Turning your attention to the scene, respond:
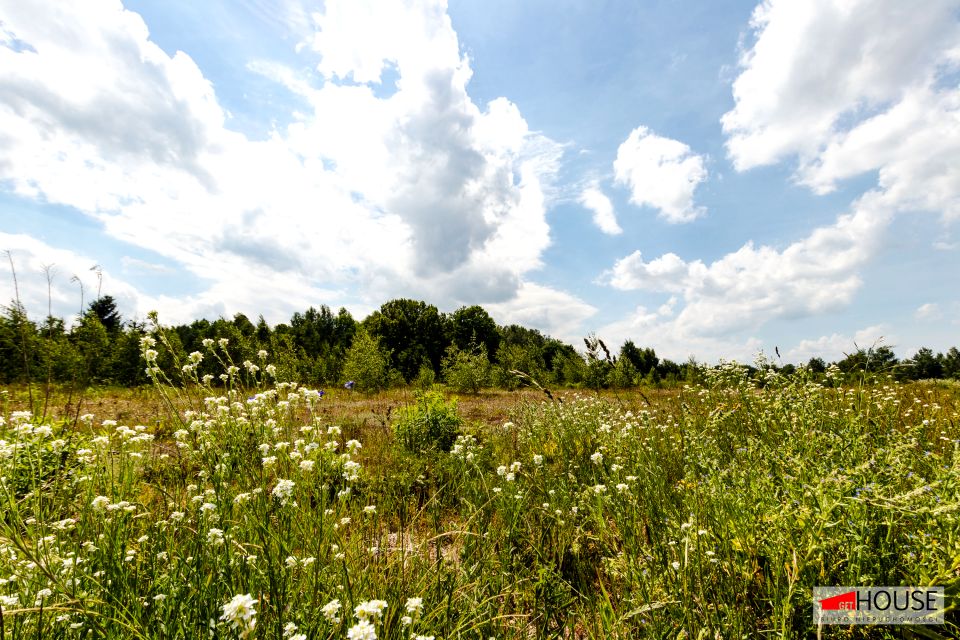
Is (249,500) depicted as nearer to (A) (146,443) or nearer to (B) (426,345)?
(A) (146,443)

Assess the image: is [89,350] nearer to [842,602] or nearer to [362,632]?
[362,632]

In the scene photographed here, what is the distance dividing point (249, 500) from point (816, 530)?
2.91m

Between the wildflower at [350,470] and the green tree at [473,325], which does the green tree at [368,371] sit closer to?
the wildflower at [350,470]

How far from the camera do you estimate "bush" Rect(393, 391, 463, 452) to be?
6.48m

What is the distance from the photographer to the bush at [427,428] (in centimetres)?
648

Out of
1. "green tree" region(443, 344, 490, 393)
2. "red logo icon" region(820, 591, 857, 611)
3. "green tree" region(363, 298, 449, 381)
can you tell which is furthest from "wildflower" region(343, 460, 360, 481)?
"green tree" region(363, 298, 449, 381)

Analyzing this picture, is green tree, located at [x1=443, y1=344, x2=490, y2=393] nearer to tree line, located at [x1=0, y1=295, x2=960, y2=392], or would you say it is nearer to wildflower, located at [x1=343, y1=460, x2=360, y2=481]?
tree line, located at [x1=0, y1=295, x2=960, y2=392]

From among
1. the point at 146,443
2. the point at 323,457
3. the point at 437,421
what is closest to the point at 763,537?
the point at 323,457

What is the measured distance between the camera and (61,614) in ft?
5.80

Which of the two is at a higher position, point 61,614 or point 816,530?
point 816,530

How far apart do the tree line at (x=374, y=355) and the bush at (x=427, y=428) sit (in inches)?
51.5

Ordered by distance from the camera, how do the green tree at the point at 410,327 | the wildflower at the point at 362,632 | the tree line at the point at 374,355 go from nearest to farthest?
the wildflower at the point at 362,632, the tree line at the point at 374,355, the green tree at the point at 410,327

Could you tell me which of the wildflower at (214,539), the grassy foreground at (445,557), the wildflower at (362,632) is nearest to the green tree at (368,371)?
the grassy foreground at (445,557)

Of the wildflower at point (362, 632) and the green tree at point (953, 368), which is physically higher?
the green tree at point (953, 368)
